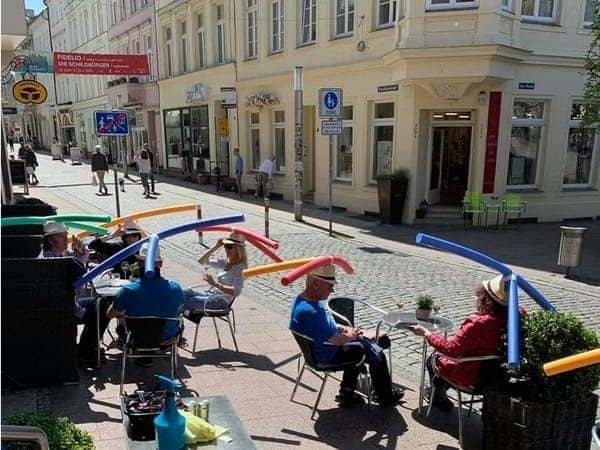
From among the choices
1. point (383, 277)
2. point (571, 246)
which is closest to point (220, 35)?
point (383, 277)

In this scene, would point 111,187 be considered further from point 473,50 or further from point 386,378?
point 386,378

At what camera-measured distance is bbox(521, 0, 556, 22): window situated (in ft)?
45.0

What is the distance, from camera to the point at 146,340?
4.59 m

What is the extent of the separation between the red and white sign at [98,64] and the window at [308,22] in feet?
36.5

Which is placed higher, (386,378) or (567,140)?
(567,140)

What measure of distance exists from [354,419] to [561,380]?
5.48 feet

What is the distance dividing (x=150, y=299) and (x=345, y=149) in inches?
499

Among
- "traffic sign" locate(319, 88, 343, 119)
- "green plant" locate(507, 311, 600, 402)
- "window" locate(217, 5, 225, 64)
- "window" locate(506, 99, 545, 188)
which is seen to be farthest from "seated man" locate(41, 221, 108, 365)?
"window" locate(217, 5, 225, 64)

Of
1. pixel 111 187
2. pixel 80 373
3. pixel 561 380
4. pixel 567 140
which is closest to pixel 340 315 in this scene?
pixel 561 380

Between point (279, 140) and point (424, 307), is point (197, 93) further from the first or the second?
point (424, 307)

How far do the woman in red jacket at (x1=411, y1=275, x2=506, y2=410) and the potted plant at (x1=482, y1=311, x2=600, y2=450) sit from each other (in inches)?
10.2

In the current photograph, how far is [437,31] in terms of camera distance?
12570 mm

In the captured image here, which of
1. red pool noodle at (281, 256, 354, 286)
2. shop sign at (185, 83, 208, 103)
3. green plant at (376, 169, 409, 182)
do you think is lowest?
green plant at (376, 169, 409, 182)

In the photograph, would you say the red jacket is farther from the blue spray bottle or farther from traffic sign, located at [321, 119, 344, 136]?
traffic sign, located at [321, 119, 344, 136]
